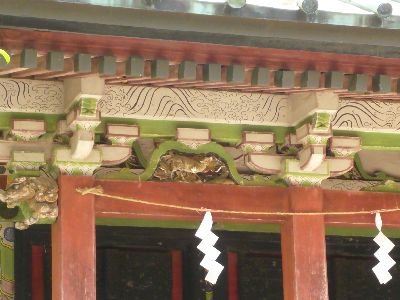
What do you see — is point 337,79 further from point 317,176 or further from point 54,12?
point 54,12

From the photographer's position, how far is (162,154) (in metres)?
8.15

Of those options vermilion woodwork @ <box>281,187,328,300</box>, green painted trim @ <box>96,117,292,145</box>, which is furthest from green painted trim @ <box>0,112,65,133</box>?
vermilion woodwork @ <box>281,187,328,300</box>

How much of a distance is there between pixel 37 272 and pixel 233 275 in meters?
1.48

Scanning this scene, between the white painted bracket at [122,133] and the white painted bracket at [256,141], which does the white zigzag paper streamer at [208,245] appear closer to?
the white painted bracket at [256,141]

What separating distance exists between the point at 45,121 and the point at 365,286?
3.18 m

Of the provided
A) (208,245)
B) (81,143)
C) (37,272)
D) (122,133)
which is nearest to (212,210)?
(208,245)

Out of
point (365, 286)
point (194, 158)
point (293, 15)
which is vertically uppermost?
point (293, 15)

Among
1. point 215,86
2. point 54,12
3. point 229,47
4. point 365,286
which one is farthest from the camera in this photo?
point 365,286

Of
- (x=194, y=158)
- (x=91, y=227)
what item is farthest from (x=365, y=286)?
(x=91, y=227)

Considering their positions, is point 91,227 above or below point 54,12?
below

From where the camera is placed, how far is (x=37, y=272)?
29.8 feet

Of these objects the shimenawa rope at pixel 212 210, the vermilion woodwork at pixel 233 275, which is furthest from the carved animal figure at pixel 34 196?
the vermilion woodwork at pixel 233 275

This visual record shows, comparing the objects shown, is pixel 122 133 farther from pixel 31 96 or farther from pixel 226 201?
pixel 226 201

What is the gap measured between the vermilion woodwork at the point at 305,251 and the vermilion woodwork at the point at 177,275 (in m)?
1.42
